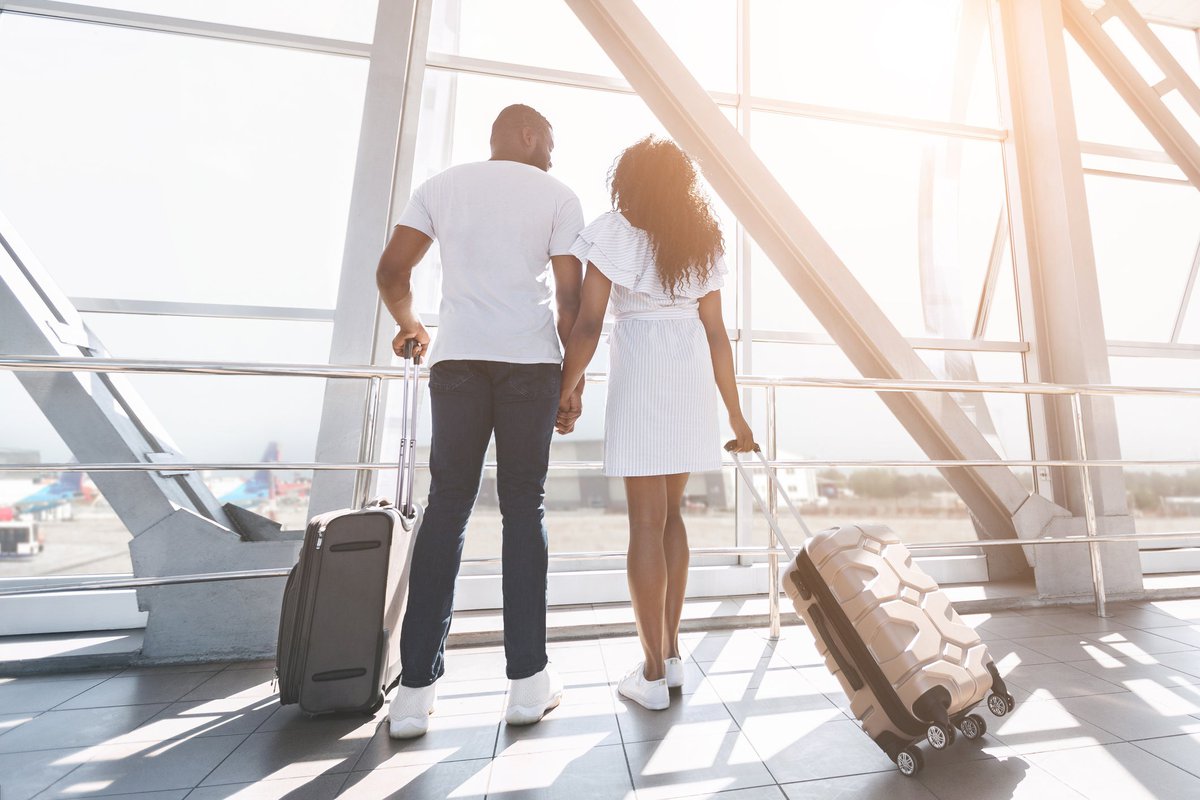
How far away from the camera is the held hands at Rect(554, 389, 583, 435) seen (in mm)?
1257

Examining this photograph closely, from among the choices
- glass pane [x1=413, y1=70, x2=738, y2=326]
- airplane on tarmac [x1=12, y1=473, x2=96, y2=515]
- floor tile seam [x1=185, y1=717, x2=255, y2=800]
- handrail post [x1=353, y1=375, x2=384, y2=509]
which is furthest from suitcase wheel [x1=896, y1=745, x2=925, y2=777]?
airplane on tarmac [x1=12, y1=473, x2=96, y2=515]

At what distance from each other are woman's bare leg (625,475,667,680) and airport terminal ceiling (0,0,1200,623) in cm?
62

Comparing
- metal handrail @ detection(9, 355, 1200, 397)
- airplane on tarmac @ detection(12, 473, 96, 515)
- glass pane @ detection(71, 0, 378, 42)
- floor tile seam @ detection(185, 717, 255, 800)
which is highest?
glass pane @ detection(71, 0, 378, 42)

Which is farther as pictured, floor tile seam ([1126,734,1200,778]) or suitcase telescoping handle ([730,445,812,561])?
suitcase telescoping handle ([730,445,812,561])

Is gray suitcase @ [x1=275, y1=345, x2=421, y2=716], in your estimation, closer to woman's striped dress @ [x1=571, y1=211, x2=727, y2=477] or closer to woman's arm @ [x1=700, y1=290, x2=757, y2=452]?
woman's striped dress @ [x1=571, y1=211, x2=727, y2=477]

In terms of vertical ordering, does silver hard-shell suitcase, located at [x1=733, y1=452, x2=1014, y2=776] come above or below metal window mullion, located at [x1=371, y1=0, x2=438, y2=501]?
below

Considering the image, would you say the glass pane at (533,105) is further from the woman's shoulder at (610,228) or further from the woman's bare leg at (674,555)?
the woman's bare leg at (674,555)

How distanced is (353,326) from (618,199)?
1.37 m

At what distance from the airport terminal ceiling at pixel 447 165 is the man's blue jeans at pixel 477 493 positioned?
2.09 ft

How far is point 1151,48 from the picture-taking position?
3232mm

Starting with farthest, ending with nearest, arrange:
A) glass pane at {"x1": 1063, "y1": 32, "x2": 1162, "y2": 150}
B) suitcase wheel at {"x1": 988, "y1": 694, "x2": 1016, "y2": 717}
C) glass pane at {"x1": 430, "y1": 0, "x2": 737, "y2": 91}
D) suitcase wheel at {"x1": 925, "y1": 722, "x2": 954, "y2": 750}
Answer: glass pane at {"x1": 1063, "y1": 32, "x2": 1162, "y2": 150} < glass pane at {"x1": 430, "y1": 0, "x2": 737, "y2": 91} < suitcase wheel at {"x1": 988, "y1": 694, "x2": 1016, "y2": 717} < suitcase wheel at {"x1": 925, "y1": 722, "x2": 954, "y2": 750}

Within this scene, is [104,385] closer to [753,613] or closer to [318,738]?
[318,738]

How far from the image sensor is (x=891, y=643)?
38.5 inches

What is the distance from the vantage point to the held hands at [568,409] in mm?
1257
